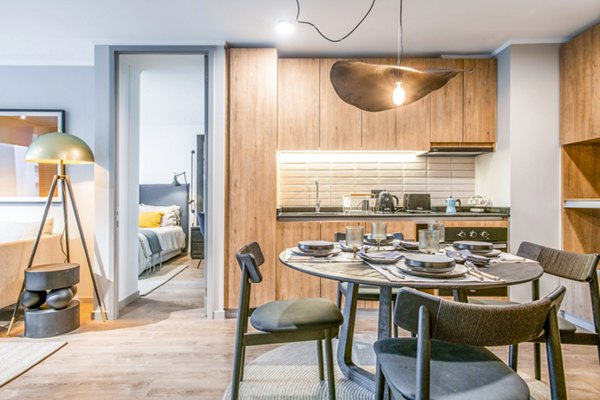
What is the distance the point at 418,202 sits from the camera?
145 inches

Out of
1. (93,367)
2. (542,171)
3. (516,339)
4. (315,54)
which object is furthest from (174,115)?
(516,339)

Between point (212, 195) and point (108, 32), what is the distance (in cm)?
165

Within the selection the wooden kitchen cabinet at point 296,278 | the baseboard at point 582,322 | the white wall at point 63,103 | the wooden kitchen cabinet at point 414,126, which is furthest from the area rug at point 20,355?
the baseboard at point 582,322

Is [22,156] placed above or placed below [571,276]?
above

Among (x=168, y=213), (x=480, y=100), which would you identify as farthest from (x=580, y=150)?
(x=168, y=213)

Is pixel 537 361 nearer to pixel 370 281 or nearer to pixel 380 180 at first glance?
pixel 370 281

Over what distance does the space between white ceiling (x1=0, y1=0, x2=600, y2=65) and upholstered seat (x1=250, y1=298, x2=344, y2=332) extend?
216 centimetres

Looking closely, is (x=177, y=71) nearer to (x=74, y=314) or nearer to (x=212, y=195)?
(x=212, y=195)

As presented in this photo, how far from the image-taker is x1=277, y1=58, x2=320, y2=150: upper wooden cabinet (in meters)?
3.43

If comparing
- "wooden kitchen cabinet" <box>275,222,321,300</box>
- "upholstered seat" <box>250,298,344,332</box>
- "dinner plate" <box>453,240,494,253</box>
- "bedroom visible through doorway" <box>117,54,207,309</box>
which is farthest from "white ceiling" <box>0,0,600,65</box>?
"upholstered seat" <box>250,298,344,332</box>

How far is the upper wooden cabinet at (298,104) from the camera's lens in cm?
343

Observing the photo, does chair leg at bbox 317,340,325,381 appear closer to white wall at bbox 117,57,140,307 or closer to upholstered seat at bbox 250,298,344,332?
upholstered seat at bbox 250,298,344,332

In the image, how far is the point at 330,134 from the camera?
3.46 metres

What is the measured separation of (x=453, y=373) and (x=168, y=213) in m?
5.74
